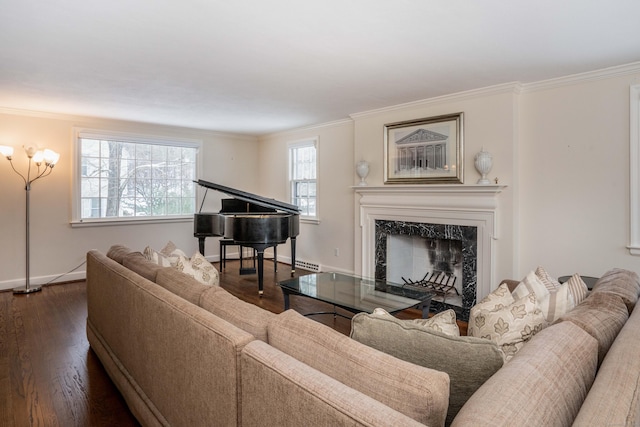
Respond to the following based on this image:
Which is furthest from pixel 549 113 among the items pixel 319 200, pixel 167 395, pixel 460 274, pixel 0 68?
pixel 0 68

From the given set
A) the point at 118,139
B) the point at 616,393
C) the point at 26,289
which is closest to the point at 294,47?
the point at 616,393

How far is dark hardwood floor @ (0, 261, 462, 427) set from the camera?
2197mm

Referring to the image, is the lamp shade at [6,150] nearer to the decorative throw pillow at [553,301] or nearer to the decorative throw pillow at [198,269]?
the decorative throw pillow at [198,269]

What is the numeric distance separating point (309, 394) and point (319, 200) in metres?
5.12

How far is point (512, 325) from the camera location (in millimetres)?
1556

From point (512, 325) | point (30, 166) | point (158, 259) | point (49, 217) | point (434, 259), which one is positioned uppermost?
point (30, 166)

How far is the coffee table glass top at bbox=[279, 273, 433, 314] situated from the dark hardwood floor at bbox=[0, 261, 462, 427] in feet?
1.24

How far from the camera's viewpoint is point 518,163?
3.78m

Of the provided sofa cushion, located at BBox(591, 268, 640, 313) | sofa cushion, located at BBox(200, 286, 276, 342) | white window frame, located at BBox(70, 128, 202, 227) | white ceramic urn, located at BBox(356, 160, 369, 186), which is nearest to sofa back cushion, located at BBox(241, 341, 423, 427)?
sofa cushion, located at BBox(200, 286, 276, 342)

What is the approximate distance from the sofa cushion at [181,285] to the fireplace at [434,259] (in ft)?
9.69

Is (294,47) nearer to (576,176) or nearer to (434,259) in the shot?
(576,176)

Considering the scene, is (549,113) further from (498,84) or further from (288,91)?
(288,91)

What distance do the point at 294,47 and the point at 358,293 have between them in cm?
205

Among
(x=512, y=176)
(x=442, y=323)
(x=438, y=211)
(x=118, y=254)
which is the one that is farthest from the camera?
(x=438, y=211)
